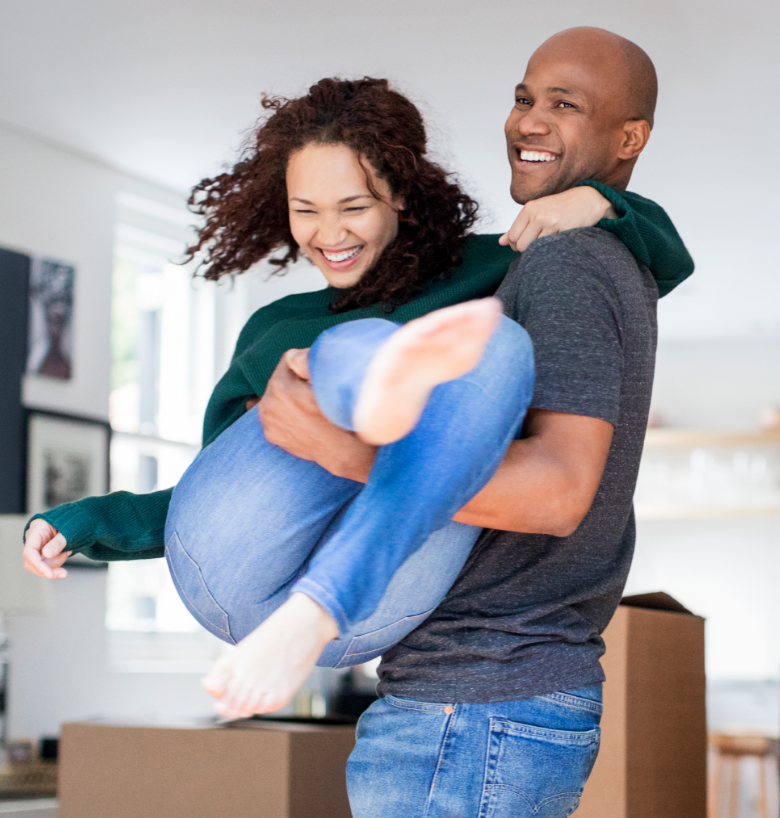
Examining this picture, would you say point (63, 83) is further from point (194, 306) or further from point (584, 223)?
point (584, 223)

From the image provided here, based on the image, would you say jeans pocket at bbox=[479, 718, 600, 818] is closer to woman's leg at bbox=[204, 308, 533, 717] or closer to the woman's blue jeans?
the woman's blue jeans

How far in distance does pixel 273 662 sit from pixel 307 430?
0.78 feet

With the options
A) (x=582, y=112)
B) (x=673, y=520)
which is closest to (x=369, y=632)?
(x=582, y=112)

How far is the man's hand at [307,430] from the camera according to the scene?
0.89 meters

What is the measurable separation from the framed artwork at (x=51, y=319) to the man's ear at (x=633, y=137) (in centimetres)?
307

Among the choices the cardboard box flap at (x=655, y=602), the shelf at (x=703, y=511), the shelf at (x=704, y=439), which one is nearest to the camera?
the cardboard box flap at (x=655, y=602)

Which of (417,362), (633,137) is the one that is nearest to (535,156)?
(633,137)

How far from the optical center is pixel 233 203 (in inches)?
56.4

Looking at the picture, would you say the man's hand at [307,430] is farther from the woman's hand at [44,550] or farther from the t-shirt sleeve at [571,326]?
the woman's hand at [44,550]

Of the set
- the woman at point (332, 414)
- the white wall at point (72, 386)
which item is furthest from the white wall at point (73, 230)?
the woman at point (332, 414)

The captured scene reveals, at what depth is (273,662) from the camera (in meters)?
0.72

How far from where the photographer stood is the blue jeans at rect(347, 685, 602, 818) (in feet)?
3.14

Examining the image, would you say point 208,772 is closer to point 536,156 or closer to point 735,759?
point 536,156

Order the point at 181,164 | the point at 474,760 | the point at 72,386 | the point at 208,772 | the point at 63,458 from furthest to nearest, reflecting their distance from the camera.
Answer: the point at 181,164 < the point at 72,386 < the point at 63,458 < the point at 208,772 < the point at 474,760
